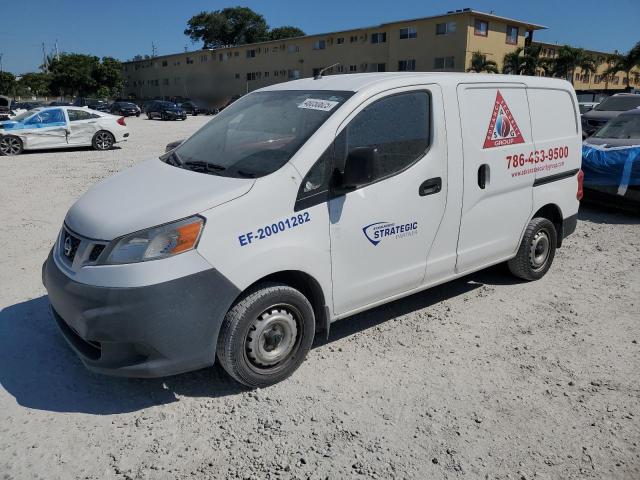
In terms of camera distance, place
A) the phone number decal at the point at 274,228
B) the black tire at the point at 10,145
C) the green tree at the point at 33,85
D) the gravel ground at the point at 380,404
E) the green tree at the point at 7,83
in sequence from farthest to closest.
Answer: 1. the green tree at the point at 33,85
2. the green tree at the point at 7,83
3. the black tire at the point at 10,145
4. the phone number decal at the point at 274,228
5. the gravel ground at the point at 380,404

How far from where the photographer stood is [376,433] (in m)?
2.96

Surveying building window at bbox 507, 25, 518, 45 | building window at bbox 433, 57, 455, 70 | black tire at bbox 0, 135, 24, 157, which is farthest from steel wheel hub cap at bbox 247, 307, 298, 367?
building window at bbox 507, 25, 518, 45

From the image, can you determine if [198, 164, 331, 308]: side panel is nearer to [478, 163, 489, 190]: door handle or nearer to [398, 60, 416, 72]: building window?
[478, 163, 489, 190]: door handle

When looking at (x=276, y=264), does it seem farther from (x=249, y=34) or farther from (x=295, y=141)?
(x=249, y=34)

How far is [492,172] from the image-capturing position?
4305 mm

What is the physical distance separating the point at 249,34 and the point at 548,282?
94.4 meters

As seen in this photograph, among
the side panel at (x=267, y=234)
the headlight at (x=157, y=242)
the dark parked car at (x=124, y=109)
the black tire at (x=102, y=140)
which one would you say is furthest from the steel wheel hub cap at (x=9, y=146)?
the dark parked car at (x=124, y=109)

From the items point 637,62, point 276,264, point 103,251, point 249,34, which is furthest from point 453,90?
point 249,34

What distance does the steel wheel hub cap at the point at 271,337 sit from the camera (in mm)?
3213

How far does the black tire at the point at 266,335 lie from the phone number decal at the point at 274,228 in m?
0.33

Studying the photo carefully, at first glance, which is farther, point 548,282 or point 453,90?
point 548,282

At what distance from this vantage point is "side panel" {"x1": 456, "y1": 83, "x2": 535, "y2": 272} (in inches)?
163

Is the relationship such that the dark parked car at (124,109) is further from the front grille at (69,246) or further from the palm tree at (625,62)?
the palm tree at (625,62)

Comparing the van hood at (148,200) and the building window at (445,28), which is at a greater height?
the building window at (445,28)
